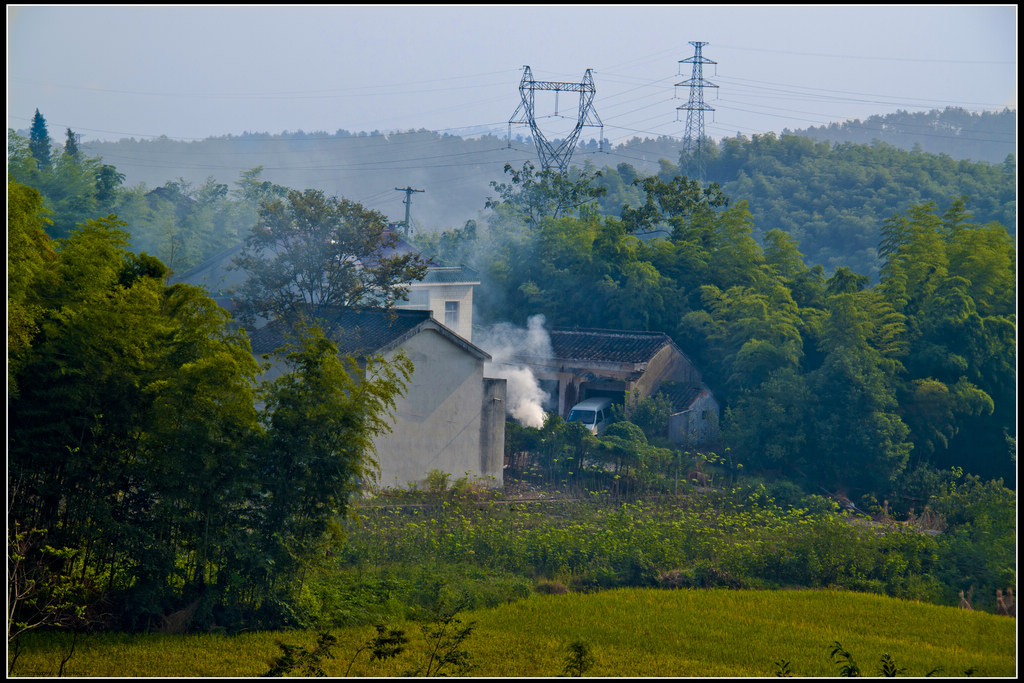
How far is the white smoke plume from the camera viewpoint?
1928cm

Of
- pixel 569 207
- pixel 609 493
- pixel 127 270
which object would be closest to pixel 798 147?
pixel 569 207

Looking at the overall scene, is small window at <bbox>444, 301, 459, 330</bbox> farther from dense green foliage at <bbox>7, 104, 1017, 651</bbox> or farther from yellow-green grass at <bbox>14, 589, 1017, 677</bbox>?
yellow-green grass at <bbox>14, 589, 1017, 677</bbox>

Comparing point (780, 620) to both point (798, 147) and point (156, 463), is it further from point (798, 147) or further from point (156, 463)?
point (798, 147)

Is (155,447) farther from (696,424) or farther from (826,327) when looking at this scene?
(826,327)

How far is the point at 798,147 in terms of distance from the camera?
147 feet

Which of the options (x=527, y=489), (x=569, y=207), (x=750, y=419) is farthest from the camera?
(x=569, y=207)

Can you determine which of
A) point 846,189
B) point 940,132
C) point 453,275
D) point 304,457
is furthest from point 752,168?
point 304,457

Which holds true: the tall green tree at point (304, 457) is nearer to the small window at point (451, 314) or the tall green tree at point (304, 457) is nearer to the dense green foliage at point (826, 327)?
the dense green foliage at point (826, 327)

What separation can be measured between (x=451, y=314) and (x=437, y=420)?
834cm

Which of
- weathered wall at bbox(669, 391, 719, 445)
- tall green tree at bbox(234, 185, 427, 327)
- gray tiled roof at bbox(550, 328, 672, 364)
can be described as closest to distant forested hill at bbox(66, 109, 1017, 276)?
gray tiled roof at bbox(550, 328, 672, 364)

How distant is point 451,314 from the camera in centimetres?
2280

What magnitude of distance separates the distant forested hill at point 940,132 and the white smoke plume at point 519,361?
3788 centimetres

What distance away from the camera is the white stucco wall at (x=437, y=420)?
46.6 ft

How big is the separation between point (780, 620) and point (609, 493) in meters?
A: 5.27
